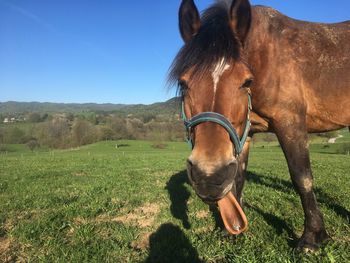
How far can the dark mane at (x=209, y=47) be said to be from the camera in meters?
3.06

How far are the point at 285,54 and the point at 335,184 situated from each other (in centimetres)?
610

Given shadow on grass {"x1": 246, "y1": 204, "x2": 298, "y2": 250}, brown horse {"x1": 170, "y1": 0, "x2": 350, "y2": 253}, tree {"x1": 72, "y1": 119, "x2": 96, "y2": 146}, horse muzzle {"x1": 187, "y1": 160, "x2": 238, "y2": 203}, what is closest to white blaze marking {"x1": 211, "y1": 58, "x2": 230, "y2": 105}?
brown horse {"x1": 170, "y1": 0, "x2": 350, "y2": 253}

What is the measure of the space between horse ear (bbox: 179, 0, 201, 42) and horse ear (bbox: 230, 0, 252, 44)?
39 centimetres

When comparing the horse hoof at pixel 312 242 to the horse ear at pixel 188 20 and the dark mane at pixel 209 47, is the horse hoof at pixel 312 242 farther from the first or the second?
the horse ear at pixel 188 20

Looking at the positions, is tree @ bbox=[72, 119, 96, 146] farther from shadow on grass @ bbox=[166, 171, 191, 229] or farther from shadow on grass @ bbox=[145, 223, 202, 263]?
shadow on grass @ bbox=[145, 223, 202, 263]

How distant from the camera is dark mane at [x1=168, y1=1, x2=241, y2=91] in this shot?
3.06 metres

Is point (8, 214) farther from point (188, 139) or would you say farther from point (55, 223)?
point (188, 139)

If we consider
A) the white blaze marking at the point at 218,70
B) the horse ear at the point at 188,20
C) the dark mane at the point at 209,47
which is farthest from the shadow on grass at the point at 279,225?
the horse ear at the point at 188,20

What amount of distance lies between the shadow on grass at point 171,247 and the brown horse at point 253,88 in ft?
3.47

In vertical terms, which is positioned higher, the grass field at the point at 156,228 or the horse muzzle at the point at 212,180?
the horse muzzle at the point at 212,180

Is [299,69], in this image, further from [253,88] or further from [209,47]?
[209,47]

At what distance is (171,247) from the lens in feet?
13.8

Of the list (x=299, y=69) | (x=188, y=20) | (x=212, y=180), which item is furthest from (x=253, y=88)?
(x=212, y=180)

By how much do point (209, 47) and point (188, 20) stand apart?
1.79ft
